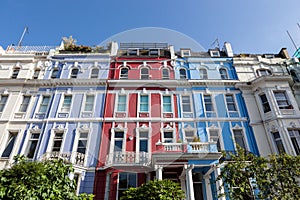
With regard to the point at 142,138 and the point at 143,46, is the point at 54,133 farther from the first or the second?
the point at 143,46

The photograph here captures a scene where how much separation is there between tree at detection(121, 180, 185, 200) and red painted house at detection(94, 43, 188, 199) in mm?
2945

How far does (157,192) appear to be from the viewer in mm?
8031

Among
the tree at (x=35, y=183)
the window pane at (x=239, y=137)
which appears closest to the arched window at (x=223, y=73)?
the window pane at (x=239, y=137)

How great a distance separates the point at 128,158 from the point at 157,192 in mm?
5126

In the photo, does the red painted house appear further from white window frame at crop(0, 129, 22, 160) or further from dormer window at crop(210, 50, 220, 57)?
white window frame at crop(0, 129, 22, 160)

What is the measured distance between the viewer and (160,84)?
17078 millimetres

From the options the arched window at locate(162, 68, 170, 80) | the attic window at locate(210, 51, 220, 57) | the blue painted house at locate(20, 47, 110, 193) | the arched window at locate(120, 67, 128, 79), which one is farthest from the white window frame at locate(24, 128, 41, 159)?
the attic window at locate(210, 51, 220, 57)

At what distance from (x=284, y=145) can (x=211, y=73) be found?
26.3 feet

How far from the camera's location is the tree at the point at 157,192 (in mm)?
8020

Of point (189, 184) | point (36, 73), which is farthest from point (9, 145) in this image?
point (189, 184)

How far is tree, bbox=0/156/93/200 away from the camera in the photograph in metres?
5.73

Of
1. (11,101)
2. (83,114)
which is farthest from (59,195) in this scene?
(11,101)

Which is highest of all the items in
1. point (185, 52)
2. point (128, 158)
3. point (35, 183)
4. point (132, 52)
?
point (132, 52)

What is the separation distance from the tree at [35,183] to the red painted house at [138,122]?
233 inches
